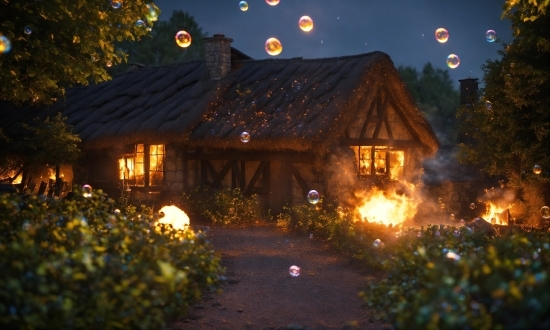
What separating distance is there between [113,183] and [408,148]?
9.25 m

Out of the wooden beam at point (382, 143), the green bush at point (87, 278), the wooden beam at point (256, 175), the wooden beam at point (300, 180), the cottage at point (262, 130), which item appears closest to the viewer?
the green bush at point (87, 278)

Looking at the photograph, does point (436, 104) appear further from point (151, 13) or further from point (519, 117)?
point (151, 13)

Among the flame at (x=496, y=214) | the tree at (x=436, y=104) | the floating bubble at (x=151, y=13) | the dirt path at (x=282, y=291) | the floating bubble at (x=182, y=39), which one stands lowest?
the dirt path at (x=282, y=291)

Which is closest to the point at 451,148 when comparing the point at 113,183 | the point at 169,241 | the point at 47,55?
the point at 113,183

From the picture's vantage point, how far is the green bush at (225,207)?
14.9m

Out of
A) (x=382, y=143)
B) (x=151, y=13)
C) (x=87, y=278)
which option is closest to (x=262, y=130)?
(x=382, y=143)

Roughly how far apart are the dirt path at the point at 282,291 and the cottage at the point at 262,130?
3.31 metres

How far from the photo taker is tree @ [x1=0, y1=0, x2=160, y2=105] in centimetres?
1080

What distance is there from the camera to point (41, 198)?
684cm

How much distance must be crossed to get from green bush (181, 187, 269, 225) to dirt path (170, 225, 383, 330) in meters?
2.62

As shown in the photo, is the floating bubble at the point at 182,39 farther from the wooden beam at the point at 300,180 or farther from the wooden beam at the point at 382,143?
the wooden beam at the point at 382,143

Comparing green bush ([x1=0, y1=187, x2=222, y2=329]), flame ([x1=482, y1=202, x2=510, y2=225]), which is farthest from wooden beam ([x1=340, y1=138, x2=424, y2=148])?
green bush ([x1=0, y1=187, x2=222, y2=329])

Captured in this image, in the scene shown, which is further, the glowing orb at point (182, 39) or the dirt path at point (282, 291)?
the glowing orb at point (182, 39)

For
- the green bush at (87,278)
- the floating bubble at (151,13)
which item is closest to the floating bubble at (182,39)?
the floating bubble at (151,13)
